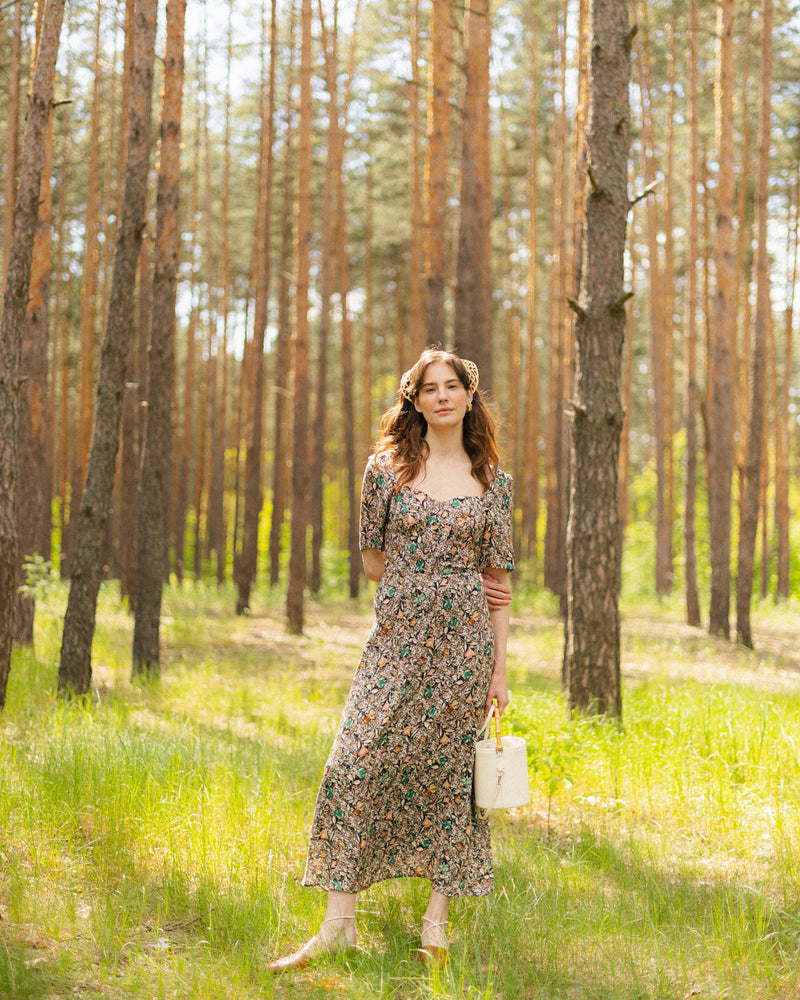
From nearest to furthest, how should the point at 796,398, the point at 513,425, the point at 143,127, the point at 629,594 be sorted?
the point at 143,127, the point at 629,594, the point at 513,425, the point at 796,398

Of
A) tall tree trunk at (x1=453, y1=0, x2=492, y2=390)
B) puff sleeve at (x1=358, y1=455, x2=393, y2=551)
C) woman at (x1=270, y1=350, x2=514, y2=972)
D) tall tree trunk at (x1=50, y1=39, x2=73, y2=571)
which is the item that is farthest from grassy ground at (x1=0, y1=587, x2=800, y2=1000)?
tall tree trunk at (x1=50, y1=39, x2=73, y2=571)

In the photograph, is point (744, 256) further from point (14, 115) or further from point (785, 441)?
point (14, 115)

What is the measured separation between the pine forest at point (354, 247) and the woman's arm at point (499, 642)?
1.31 meters

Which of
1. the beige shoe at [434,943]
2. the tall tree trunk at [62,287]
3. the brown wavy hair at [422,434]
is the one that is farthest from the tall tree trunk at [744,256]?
the tall tree trunk at [62,287]

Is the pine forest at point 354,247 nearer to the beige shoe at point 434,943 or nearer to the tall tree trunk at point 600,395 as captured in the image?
the tall tree trunk at point 600,395

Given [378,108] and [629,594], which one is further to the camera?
[629,594]

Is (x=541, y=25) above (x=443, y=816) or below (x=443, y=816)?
above

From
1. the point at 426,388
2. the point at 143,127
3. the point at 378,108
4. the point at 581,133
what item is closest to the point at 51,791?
the point at 426,388

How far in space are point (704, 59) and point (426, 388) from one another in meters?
16.4

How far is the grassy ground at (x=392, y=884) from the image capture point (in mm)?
2869

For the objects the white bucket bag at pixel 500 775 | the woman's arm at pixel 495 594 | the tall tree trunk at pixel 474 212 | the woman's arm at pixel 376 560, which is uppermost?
the tall tree trunk at pixel 474 212

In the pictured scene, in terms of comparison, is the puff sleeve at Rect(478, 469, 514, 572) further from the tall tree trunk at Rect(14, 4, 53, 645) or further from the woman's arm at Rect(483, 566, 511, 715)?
the tall tree trunk at Rect(14, 4, 53, 645)

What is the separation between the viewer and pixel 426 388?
3254mm

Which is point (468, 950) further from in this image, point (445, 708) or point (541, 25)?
point (541, 25)
